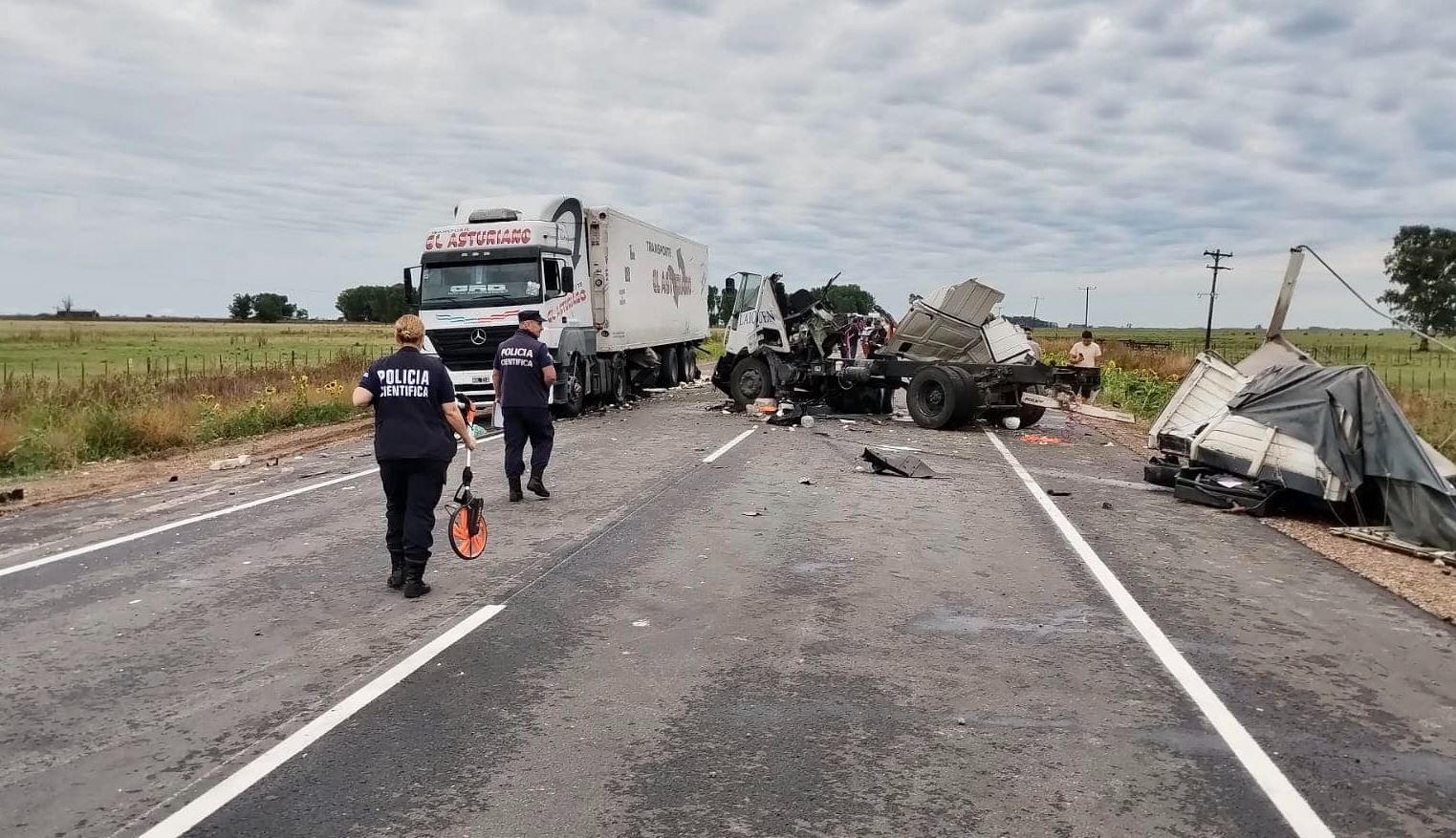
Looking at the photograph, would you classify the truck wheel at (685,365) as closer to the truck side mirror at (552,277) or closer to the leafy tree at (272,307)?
the truck side mirror at (552,277)

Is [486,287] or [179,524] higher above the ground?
[486,287]

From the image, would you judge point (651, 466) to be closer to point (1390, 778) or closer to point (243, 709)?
point (243, 709)

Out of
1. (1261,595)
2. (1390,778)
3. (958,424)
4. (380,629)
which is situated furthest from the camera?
(958,424)

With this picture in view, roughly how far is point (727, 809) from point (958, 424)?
52.3 ft

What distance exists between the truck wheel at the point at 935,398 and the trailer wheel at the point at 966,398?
2cm

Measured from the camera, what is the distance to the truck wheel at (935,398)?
736 inches

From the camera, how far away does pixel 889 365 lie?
20.2 metres

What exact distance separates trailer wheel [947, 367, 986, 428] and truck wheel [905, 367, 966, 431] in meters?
0.02

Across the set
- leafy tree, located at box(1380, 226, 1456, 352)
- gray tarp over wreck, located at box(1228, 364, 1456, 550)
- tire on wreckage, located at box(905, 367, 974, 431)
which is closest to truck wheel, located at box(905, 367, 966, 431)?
tire on wreckage, located at box(905, 367, 974, 431)

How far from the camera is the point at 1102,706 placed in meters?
4.89

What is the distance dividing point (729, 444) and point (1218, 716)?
11556 mm

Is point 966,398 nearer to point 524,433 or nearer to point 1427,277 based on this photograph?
point 524,433

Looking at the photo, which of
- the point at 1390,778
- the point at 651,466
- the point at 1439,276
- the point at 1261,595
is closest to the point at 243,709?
the point at 1390,778

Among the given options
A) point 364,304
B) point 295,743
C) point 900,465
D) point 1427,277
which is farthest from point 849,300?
point 364,304
